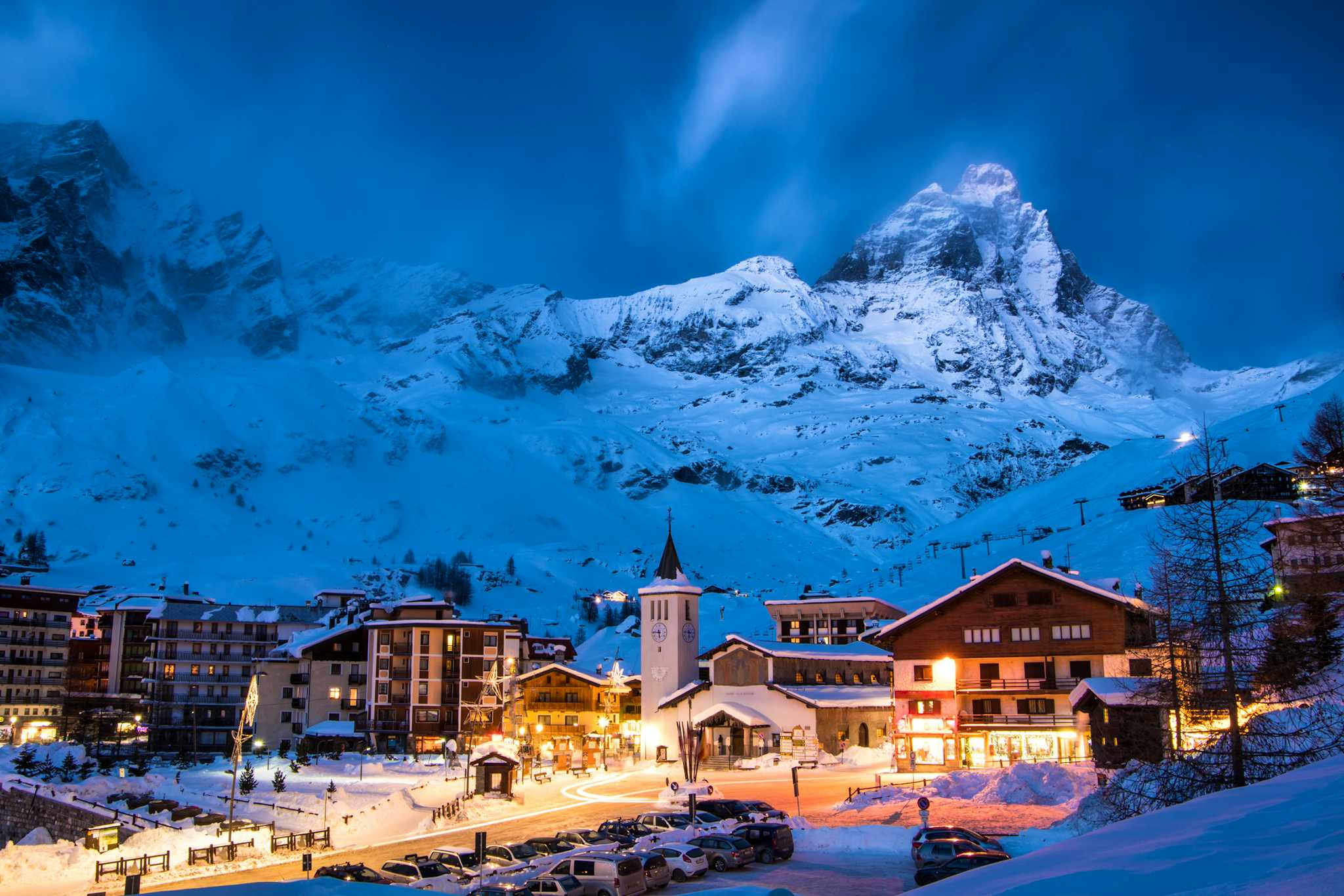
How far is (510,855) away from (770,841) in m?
8.05

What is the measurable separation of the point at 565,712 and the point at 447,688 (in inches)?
360

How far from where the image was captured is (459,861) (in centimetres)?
3253

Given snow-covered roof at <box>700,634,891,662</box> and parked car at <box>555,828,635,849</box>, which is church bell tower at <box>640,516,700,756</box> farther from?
parked car at <box>555,828,635,849</box>

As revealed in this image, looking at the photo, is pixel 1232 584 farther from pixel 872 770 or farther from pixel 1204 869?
pixel 872 770

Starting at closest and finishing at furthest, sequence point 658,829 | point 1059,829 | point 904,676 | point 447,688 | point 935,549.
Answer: point 1059,829 < point 658,829 < point 904,676 < point 447,688 < point 935,549

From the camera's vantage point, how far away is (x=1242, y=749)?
22812mm

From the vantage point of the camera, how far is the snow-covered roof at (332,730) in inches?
3164

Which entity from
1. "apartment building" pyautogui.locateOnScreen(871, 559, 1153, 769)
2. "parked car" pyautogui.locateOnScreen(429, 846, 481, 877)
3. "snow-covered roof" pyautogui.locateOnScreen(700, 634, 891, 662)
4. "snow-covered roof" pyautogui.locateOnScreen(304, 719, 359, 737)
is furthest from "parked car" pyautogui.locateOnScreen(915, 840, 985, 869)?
"snow-covered roof" pyautogui.locateOnScreen(304, 719, 359, 737)

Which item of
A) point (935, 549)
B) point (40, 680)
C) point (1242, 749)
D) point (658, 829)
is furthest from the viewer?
point (935, 549)

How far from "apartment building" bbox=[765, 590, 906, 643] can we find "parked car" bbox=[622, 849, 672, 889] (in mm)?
67153

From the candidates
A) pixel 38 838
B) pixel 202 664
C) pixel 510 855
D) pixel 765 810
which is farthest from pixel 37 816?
pixel 202 664

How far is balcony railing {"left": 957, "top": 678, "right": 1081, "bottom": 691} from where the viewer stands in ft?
174

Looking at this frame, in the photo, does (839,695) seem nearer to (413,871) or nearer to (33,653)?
(413,871)

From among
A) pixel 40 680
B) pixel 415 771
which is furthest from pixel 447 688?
pixel 40 680
